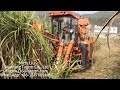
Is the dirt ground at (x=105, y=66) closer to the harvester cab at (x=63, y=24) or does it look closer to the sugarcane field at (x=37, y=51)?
the sugarcane field at (x=37, y=51)

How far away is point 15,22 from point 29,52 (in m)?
0.30

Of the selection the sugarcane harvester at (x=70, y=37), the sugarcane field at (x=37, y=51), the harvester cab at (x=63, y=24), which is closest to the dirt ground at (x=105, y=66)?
the sugarcane field at (x=37, y=51)

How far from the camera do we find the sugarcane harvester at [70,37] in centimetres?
336

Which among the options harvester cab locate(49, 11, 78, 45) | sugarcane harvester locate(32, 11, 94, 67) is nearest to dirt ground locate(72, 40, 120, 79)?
sugarcane harvester locate(32, 11, 94, 67)

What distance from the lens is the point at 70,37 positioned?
3506 mm

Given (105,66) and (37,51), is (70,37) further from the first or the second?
(37,51)

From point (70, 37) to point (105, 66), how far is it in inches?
22.2

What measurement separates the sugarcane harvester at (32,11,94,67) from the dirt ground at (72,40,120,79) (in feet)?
0.52

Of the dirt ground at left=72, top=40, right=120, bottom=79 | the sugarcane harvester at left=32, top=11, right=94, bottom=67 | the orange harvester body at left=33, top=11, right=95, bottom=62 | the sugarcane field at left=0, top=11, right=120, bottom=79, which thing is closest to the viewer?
the sugarcane field at left=0, top=11, right=120, bottom=79

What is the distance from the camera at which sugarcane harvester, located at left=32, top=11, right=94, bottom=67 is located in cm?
336

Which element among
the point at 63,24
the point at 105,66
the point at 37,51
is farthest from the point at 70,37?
the point at 37,51

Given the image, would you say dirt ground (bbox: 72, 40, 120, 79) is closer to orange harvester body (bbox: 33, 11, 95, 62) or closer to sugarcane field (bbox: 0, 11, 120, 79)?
sugarcane field (bbox: 0, 11, 120, 79)
